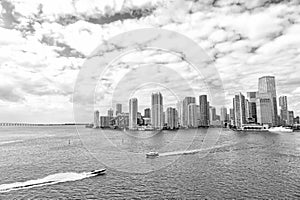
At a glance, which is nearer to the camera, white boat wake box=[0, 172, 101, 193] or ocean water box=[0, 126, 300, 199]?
ocean water box=[0, 126, 300, 199]

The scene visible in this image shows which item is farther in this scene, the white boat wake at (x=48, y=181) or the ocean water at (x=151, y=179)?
the white boat wake at (x=48, y=181)

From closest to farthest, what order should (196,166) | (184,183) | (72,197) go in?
(72,197)
(184,183)
(196,166)

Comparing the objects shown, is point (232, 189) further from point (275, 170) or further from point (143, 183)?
point (275, 170)

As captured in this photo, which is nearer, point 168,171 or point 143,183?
point 143,183

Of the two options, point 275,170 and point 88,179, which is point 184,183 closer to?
point 88,179

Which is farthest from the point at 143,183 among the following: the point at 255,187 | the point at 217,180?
the point at 255,187

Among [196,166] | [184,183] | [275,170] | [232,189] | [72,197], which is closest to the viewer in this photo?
[72,197]

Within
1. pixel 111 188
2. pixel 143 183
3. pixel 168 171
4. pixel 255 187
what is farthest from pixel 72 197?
pixel 255 187

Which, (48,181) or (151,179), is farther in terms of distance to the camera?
(151,179)
